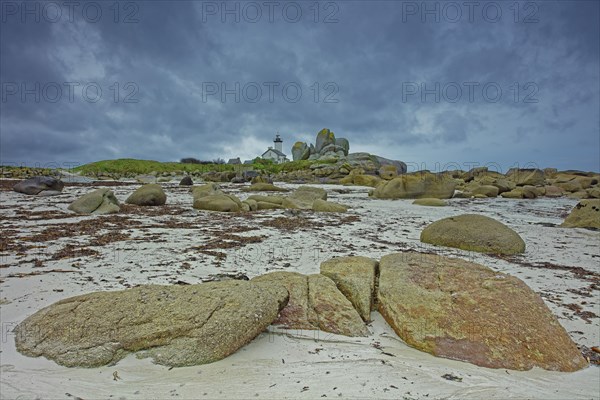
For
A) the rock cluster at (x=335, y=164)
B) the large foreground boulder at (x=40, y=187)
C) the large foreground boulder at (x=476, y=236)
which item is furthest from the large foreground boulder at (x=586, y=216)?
the large foreground boulder at (x=40, y=187)

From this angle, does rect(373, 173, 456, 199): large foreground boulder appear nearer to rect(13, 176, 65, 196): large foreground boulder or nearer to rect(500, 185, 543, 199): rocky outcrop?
rect(500, 185, 543, 199): rocky outcrop

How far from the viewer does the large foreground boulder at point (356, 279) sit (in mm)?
3639

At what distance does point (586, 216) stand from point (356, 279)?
8804 mm

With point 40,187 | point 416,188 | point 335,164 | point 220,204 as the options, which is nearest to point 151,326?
point 220,204

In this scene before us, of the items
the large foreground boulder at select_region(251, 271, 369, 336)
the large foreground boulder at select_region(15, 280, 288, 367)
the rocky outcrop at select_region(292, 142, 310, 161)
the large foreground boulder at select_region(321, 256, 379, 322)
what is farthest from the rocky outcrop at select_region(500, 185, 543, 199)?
the rocky outcrop at select_region(292, 142, 310, 161)

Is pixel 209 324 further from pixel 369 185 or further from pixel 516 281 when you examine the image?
pixel 369 185

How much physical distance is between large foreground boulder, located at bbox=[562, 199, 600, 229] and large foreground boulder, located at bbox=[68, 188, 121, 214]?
40.5 feet

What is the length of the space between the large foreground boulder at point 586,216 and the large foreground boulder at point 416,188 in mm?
7850

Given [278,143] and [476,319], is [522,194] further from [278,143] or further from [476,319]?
[278,143]

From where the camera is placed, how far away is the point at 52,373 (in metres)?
2.51

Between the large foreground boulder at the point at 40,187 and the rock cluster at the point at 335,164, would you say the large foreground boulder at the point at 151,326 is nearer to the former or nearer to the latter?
the large foreground boulder at the point at 40,187

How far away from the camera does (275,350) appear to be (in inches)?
117

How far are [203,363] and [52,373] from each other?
1005mm

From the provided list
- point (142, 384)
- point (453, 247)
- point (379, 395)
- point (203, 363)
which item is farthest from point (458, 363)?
point (453, 247)
